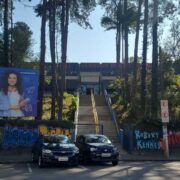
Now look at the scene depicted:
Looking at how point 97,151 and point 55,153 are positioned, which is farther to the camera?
point 97,151

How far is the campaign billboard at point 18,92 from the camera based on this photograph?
3056cm

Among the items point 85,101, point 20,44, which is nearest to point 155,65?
point 85,101

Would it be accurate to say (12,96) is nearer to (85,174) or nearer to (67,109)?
(85,174)

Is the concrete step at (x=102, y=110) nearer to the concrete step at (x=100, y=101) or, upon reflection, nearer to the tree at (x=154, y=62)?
the concrete step at (x=100, y=101)

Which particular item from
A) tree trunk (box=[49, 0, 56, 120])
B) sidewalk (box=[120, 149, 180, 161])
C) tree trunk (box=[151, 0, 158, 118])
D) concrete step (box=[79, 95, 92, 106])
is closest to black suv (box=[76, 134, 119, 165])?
sidewalk (box=[120, 149, 180, 161])

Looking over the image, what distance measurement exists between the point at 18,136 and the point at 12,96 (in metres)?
2.57

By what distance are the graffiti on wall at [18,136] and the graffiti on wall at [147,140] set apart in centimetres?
640

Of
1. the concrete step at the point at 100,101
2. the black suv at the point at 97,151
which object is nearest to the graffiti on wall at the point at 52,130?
the black suv at the point at 97,151

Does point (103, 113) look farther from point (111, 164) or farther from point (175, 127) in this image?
point (111, 164)

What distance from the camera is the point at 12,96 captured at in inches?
1208

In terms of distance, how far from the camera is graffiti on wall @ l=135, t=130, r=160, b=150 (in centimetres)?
3108

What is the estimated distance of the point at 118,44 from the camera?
62188 mm

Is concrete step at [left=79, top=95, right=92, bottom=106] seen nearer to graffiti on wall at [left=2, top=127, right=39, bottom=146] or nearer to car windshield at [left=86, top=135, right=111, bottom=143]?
graffiti on wall at [left=2, top=127, right=39, bottom=146]

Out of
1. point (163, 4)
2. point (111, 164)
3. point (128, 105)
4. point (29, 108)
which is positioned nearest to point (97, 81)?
point (128, 105)
